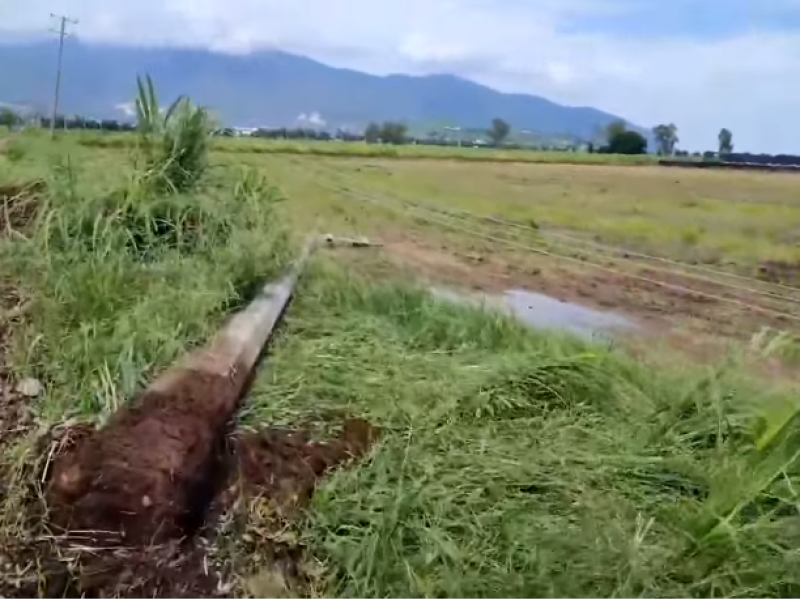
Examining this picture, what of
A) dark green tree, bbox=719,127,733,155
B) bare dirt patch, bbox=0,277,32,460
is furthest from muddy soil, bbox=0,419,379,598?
dark green tree, bbox=719,127,733,155

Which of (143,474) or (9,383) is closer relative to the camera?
(143,474)

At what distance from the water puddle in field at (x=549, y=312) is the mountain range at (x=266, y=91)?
1.19ft

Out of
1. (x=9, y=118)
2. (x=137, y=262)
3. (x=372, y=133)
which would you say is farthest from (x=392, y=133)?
(x=9, y=118)

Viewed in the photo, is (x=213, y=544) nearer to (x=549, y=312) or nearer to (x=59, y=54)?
(x=549, y=312)

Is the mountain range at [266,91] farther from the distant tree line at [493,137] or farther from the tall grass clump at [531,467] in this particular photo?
the tall grass clump at [531,467]

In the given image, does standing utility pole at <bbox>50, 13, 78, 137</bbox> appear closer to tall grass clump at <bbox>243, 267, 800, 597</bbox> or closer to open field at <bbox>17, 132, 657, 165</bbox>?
open field at <bbox>17, 132, 657, 165</bbox>

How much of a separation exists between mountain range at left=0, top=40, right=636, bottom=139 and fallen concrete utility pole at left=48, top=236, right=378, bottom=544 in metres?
0.73

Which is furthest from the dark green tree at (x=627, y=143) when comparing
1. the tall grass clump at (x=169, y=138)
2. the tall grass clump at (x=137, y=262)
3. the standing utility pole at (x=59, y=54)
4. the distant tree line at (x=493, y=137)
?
the standing utility pole at (x=59, y=54)

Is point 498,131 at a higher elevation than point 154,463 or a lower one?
higher

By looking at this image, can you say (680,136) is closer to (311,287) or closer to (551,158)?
(551,158)

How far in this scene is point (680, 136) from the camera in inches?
71.9

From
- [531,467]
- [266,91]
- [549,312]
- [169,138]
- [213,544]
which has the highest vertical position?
[266,91]

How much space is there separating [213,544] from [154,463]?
0.50 feet

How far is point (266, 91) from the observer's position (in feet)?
6.55
